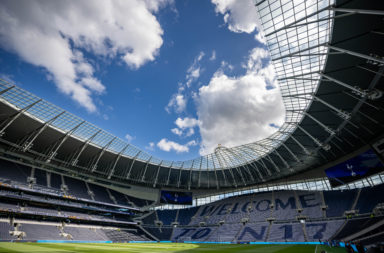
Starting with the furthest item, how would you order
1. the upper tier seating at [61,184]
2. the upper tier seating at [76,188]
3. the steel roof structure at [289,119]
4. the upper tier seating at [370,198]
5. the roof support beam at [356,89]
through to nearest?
the upper tier seating at [76,188] < the upper tier seating at [61,184] < the upper tier seating at [370,198] < the roof support beam at [356,89] < the steel roof structure at [289,119]

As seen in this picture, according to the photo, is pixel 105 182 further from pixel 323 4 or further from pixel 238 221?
pixel 323 4

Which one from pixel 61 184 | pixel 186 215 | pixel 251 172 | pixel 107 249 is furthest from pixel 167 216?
pixel 107 249

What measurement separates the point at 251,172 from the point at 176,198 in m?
27.0

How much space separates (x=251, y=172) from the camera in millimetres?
56781

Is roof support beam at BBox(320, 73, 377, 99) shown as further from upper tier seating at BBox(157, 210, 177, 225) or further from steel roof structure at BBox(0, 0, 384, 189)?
upper tier seating at BBox(157, 210, 177, 225)

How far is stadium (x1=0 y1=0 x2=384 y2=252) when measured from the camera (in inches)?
875

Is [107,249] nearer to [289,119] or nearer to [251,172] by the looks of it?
[289,119]

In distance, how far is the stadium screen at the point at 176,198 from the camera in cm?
6671

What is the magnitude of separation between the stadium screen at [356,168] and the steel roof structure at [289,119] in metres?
2.40

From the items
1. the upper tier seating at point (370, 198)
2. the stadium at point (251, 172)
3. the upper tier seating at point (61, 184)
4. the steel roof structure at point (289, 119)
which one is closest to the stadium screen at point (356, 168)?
the stadium at point (251, 172)

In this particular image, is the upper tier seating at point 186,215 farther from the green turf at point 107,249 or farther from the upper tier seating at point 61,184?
the green turf at point 107,249

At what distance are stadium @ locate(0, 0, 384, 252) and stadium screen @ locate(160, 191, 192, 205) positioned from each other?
47 cm

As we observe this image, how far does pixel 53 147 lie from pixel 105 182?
22.1 m

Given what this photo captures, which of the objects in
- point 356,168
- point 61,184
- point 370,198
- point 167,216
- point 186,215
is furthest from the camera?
point 186,215
